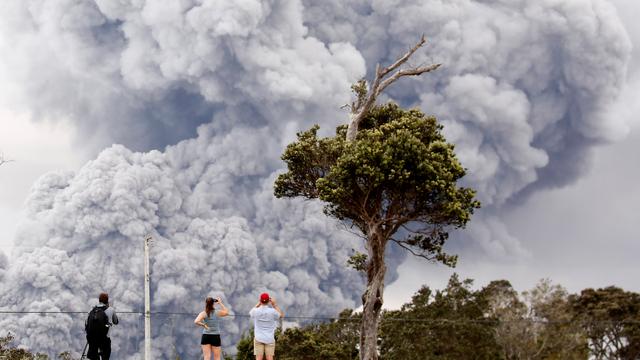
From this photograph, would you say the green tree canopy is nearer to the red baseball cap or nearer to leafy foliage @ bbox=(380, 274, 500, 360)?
the red baseball cap

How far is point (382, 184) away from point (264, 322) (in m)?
10.0

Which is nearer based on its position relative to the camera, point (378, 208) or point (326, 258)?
point (378, 208)

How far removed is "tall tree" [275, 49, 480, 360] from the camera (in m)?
23.2

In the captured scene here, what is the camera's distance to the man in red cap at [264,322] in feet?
48.1

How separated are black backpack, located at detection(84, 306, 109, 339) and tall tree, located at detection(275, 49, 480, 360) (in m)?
11.0

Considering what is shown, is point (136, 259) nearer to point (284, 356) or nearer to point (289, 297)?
point (289, 297)

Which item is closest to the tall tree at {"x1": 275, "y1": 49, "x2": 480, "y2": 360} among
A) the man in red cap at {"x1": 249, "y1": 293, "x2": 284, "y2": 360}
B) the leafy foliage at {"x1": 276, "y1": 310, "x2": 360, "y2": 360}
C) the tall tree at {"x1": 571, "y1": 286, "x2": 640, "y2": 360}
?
the man in red cap at {"x1": 249, "y1": 293, "x2": 284, "y2": 360}

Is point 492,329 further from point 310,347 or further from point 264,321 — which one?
point 264,321

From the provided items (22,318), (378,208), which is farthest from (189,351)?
(378,208)

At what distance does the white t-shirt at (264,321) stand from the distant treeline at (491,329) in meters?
30.0

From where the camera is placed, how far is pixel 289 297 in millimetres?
95188

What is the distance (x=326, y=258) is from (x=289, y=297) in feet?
22.6

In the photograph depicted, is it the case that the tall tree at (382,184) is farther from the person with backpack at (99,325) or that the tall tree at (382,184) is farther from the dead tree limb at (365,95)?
the person with backpack at (99,325)

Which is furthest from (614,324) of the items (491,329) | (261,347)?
(261,347)
